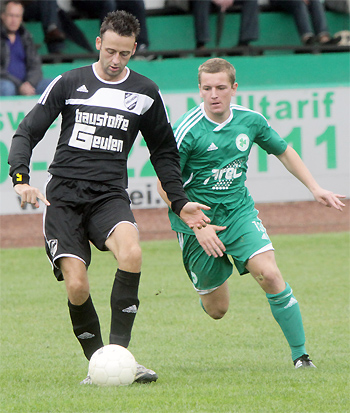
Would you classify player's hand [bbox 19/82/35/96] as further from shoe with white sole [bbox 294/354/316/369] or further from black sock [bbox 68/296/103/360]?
shoe with white sole [bbox 294/354/316/369]

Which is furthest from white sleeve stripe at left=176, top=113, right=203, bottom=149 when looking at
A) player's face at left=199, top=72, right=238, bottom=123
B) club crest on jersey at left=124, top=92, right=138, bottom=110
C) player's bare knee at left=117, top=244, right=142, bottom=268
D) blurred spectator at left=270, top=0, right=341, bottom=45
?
blurred spectator at left=270, top=0, right=341, bottom=45

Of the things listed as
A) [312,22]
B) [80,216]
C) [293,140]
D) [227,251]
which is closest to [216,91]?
[227,251]

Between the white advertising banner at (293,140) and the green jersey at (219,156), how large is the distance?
6259 mm

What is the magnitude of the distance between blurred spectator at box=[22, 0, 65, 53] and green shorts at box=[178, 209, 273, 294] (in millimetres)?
8582

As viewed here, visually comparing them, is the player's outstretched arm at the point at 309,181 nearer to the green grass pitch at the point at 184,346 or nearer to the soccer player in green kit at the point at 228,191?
the soccer player in green kit at the point at 228,191

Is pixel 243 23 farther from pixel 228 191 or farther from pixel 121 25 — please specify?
pixel 121 25

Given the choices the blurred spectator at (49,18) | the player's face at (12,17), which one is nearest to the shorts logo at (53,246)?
the player's face at (12,17)

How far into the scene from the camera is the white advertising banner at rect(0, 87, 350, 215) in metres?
11.8

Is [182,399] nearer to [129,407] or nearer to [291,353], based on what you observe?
[129,407]

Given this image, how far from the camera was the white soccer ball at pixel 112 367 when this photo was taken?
14.3 feet

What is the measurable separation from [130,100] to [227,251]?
1238mm

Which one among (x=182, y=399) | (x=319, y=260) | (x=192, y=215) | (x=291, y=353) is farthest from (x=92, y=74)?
(x=319, y=260)

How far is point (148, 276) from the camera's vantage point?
A: 9.00m

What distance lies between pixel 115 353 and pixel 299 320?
1346mm
